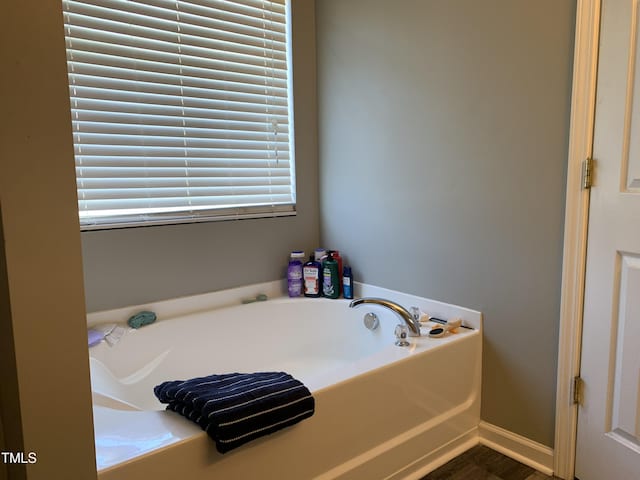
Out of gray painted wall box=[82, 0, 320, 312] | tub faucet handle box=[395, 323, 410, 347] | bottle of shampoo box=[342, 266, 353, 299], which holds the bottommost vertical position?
tub faucet handle box=[395, 323, 410, 347]

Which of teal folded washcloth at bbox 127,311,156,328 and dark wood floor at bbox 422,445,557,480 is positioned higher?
teal folded washcloth at bbox 127,311,156,328

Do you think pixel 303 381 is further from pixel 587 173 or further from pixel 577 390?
pixel 587 173

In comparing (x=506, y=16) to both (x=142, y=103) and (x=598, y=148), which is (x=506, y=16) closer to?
(x=598, y=148)

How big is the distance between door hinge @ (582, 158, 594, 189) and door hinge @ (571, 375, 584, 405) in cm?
68

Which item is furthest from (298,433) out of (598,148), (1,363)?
(598,148)

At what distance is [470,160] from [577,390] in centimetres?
94

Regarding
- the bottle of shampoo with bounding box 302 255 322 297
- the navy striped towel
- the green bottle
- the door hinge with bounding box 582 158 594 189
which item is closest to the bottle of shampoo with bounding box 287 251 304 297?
the bottle of shampoo with bounding box 302 255 322 297

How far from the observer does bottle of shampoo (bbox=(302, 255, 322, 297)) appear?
2.55 metres

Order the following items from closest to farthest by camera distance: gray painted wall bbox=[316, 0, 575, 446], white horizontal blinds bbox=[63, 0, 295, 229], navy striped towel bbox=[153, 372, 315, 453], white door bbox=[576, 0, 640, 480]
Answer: navy striped towel bbox=[153, 372, 315, 453], white door bbox=[576, 0, 640, 480], gray painted wall bbox=[316, 0, 575, 446], white horizontal blinds bbox=[63, 0, 295, 229]

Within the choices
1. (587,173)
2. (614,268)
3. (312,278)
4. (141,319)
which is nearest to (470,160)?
(587,173)

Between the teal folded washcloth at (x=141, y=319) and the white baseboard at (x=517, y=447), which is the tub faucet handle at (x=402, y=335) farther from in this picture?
the teal folded washcloth at (x=141, y=319)

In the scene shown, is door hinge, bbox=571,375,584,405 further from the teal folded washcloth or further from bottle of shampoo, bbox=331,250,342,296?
the teal folded washcloth

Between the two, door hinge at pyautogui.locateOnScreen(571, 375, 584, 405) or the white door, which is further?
door hinge at pyautogui.locateOnScreen(571, 375, 584, 405)

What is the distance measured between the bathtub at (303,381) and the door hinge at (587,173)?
2.29 ft
